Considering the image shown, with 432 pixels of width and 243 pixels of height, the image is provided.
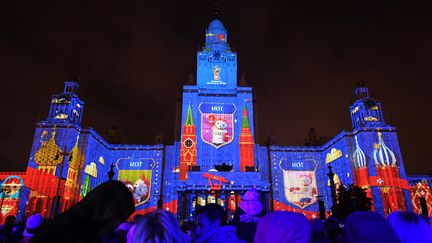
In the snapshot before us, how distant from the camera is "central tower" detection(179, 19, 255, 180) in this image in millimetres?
50719

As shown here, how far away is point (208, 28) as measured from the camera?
65812 millimetres

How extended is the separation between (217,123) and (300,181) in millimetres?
19425

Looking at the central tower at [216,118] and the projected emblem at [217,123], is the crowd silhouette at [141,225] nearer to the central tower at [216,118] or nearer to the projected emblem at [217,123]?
the central tower at [216,118]

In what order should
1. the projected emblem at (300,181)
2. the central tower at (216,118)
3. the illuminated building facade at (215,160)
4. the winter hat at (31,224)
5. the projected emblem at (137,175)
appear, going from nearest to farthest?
the winter hat at (31,224) → the illuminated building facade at (215,160) → the central tower at (216,118) → the projected emblem at (137,175) → the projected emblem at (300,181)

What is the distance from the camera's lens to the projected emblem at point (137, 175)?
51.9m

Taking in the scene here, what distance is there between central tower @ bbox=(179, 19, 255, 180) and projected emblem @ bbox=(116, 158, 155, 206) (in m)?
8.08

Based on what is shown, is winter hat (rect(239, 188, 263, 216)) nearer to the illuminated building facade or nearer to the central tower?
the illuminated building facade

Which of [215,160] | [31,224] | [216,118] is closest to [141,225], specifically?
[31,224]

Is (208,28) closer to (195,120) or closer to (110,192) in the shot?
(195,120)

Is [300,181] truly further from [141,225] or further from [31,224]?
[141,225]

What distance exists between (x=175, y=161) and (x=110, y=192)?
5136 cm

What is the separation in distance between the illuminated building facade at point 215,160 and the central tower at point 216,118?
0.59 ft

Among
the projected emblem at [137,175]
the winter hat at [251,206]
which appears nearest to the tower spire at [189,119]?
the projected emblem at [137,175]

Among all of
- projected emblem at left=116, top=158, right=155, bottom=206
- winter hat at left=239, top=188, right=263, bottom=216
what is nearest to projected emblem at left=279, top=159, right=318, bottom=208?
projected emblem at left=116, top=158, right=155, bottom=206
